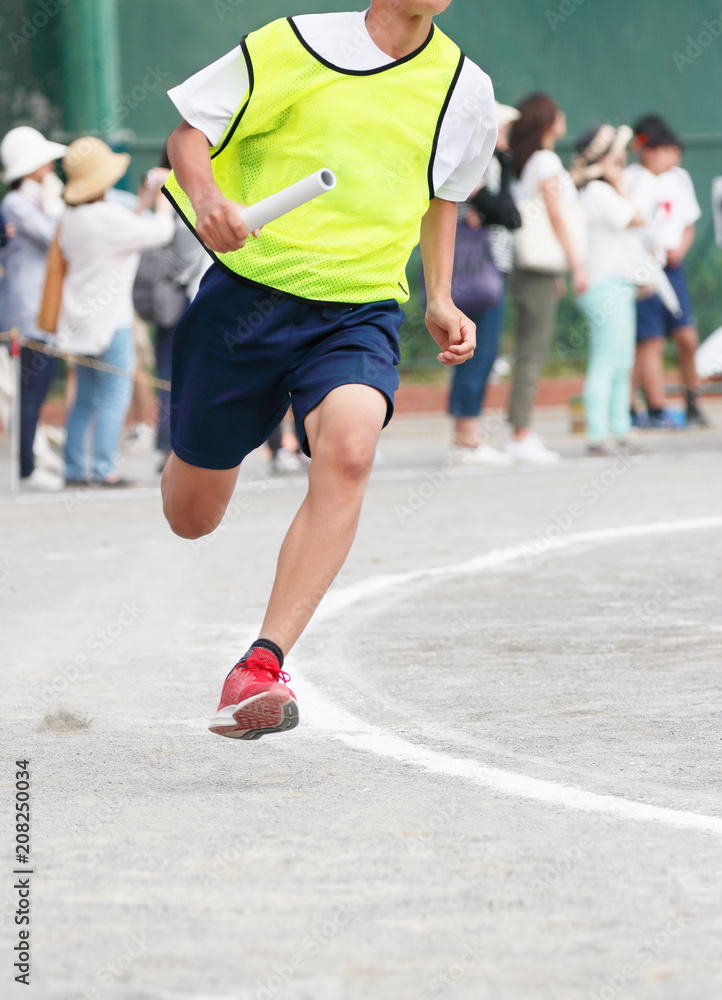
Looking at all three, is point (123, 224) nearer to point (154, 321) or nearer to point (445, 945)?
point (154, 321)

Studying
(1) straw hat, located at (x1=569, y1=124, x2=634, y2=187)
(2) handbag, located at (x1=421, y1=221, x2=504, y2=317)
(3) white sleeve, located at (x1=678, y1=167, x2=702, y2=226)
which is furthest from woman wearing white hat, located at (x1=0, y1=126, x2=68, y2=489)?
(3) white sleeve, located at (x1=678, y1=167, x2=702, y2=226)

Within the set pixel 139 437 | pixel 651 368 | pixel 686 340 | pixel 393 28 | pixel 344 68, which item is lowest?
pixel 139 437

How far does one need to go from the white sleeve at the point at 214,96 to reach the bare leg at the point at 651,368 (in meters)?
10.1

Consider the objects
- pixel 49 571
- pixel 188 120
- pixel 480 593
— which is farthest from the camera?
pixel 49 571

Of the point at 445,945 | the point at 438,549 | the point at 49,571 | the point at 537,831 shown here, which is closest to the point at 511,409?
the point at 438,549

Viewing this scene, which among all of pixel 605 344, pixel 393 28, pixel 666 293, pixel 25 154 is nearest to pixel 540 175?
pixel 605 344

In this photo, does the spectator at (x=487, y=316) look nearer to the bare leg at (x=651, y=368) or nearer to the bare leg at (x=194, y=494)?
the bare leg at (x=651, y=368)

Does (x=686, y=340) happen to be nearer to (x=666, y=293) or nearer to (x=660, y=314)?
(x=660, y=314)

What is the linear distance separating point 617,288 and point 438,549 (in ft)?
15.2

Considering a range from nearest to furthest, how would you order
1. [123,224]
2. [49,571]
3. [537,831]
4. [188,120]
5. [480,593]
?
[537,831] < [188,120] < [480,593] < [49,571] < [123,224]

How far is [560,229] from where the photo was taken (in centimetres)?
1199

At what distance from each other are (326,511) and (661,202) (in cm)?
1047

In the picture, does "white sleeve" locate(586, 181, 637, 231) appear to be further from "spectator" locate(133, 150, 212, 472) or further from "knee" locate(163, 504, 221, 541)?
"knee" locate(163, 504, 221, 541)

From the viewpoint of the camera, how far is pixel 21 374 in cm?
1191
